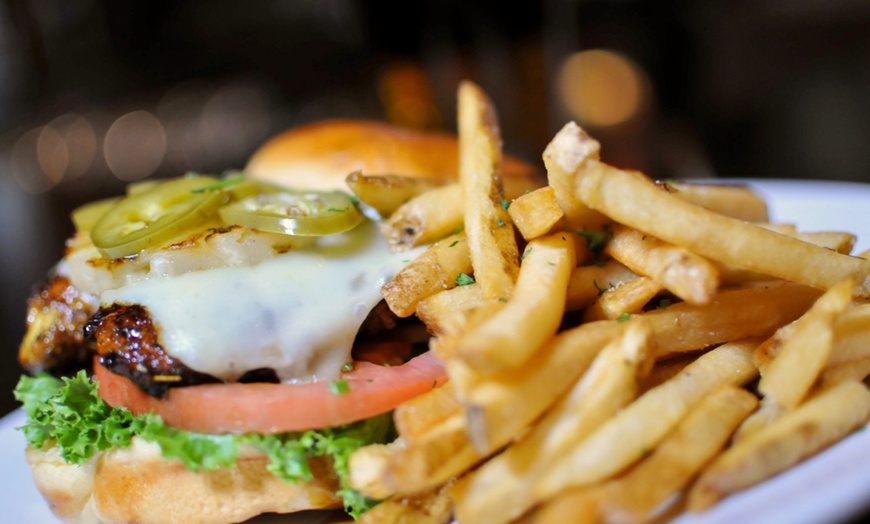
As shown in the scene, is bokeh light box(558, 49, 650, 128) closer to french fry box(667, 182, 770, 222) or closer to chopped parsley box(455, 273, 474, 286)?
french fry box(667, 182, 770, 222)

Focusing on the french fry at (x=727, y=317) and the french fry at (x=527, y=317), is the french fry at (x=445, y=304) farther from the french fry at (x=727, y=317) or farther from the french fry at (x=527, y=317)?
the french fry at (x=727, y=317)

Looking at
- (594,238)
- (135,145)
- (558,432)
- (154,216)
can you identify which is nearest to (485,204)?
(594,238)

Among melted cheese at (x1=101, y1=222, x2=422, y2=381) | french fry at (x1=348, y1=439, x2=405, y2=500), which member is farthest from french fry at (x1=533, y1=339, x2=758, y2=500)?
melted cheese at (x1=101, y1=222, x2=422, y2=381)

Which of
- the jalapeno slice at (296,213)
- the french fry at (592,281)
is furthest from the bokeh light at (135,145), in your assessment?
the french fry at (592,281)

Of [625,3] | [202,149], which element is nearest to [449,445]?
[625,3]

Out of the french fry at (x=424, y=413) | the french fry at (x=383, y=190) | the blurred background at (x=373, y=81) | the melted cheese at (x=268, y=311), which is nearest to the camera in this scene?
the french fry at (x=424, y=413)

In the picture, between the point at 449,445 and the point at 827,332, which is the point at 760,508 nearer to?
the point at 827,332
